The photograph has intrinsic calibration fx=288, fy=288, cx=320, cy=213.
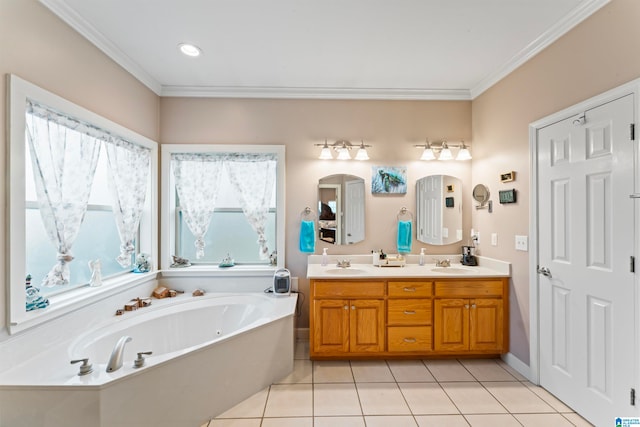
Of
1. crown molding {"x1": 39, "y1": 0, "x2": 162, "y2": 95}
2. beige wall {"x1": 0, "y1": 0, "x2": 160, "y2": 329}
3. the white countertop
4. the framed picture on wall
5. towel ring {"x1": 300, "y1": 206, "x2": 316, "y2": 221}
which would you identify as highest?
crown molding {"x1": 39, "y1": 0, "x2": 162, "y2": 95}

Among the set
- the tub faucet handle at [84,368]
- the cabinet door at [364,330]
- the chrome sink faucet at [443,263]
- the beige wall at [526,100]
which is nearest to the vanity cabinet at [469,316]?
the beige wall at [526,100]

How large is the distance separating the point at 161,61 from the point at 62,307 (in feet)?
6.65

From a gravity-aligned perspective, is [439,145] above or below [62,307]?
above

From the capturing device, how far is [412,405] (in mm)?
2018

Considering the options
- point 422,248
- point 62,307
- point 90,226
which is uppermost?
point 90,226

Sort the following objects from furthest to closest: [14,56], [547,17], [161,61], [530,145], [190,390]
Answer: [161,61], [530,145], [547,17], [190,390], [14,56]

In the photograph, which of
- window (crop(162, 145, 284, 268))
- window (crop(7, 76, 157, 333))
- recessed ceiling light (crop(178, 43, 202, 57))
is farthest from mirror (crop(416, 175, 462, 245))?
window (crop(7, 76, 157, 333))

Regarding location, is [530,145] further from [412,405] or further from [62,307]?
[62,307]

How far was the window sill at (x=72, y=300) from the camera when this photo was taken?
1.57 meters

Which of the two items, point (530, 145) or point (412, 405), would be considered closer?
point (412, 405)

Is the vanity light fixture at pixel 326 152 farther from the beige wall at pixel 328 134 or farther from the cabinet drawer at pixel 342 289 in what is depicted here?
the cabinet drawer at pixel 342 289

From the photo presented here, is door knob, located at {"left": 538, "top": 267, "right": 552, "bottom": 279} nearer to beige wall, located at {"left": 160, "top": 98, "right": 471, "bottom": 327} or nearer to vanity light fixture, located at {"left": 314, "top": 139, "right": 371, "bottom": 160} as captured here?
beige wall, located at {"left": 160, "top": 98, "right": 471, "bottom": 327}

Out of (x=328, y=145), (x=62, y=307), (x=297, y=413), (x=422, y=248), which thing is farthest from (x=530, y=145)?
(x=62, y=307)

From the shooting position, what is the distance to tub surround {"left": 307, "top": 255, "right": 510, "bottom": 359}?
2.55 metres
